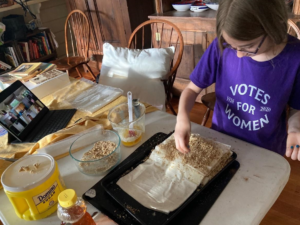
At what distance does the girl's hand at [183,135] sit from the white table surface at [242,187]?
0.13 metres

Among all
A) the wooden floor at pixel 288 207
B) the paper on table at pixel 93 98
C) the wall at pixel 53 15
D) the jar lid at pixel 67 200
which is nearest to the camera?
the jar lid at pixel 67 200

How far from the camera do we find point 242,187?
0.70 meters

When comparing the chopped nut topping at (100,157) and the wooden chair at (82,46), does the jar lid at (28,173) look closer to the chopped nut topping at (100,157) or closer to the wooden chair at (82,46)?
the chopped nut topping at (100,157)

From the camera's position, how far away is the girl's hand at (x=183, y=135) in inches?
30.9

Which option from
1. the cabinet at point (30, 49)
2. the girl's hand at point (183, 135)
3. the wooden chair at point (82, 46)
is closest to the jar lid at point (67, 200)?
the girl's hand at point (183, 135)

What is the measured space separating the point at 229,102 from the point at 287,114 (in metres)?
0.23

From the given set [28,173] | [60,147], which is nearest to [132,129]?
[60,147]

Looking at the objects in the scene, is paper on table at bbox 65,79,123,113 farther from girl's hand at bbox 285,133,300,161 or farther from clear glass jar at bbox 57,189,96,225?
girl's hand at bbox 285,133,300,161

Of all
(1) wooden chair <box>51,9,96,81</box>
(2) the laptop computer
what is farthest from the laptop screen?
(1) wooden chair <box>51,9,96,81</box>

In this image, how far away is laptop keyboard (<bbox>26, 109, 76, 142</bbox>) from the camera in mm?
1030

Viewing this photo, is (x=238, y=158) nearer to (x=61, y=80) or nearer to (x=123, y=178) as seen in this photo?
(x=123, y=178)

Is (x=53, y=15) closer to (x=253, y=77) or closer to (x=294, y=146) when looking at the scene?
(x=253, y=77)

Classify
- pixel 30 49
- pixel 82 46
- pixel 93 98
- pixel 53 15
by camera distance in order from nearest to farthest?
1. pixel 93 98
2. pixel 82 46
3. pixel 30 49
4. pixel 53 15

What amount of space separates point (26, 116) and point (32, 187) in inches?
20.4
